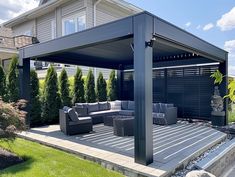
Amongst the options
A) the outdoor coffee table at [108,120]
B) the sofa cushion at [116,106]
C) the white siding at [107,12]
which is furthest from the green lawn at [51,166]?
the white siding at [107,12]

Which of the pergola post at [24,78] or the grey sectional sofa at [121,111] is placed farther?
the grey sectional sofa at [121,111]

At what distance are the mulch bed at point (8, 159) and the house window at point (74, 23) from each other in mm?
9078

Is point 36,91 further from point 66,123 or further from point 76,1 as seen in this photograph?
point 76,1

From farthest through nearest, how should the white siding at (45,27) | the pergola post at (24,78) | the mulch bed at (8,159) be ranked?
1. the white siding at (45,27)
2. the pergola post at (24,78)
3. the mulch bed at (8,159)

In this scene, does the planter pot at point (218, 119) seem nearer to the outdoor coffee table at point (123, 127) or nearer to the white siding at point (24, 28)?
the outdoor coffee table at point (123, 127)

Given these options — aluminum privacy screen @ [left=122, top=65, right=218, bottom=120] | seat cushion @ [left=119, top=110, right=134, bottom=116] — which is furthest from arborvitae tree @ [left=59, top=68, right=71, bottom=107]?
aluminum privacy screen @ [left=122, top=65, right=218, bottom=120]

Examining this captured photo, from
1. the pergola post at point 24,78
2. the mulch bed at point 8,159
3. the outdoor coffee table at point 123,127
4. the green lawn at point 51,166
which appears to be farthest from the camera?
the pergola post at point 24,78

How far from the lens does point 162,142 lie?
630 centimetres

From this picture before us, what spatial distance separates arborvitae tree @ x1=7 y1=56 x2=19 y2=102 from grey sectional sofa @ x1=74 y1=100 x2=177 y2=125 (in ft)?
8.93

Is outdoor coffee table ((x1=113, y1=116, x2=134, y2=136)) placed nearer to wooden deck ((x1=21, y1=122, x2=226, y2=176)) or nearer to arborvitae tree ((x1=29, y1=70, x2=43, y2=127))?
wooden deck ((x1=21, y1=122, x2=226, y2=176))

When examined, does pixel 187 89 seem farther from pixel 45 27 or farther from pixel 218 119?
pixel 45 27

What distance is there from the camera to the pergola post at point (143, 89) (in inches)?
175

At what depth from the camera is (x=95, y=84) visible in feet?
40.3

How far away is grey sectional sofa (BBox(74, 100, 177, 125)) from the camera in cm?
905
